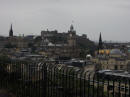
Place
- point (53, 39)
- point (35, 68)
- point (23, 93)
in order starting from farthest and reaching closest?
point (53, 39) < point (23, 93) < point (35, 68)

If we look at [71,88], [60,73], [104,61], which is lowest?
[104,61]

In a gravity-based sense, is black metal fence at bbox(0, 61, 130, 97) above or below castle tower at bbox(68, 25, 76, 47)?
below

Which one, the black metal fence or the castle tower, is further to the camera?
the castle tower

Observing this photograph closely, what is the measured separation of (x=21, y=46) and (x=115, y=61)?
159ft

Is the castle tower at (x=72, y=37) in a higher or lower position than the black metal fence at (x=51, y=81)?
higher

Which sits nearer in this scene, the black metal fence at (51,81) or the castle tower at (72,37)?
the black metal fence at (51,81)

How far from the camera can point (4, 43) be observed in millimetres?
92812

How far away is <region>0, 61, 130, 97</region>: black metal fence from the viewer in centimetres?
367

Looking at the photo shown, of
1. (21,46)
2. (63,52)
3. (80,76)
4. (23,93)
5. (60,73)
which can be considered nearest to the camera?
(80,76)

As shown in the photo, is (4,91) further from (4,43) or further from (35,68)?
(4,43)

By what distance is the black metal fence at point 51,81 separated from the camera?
12.0 ft

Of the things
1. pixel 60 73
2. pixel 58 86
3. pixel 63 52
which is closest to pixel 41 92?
pixel 58 86

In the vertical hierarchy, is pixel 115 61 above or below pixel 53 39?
below

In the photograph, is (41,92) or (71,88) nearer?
(71,88)
